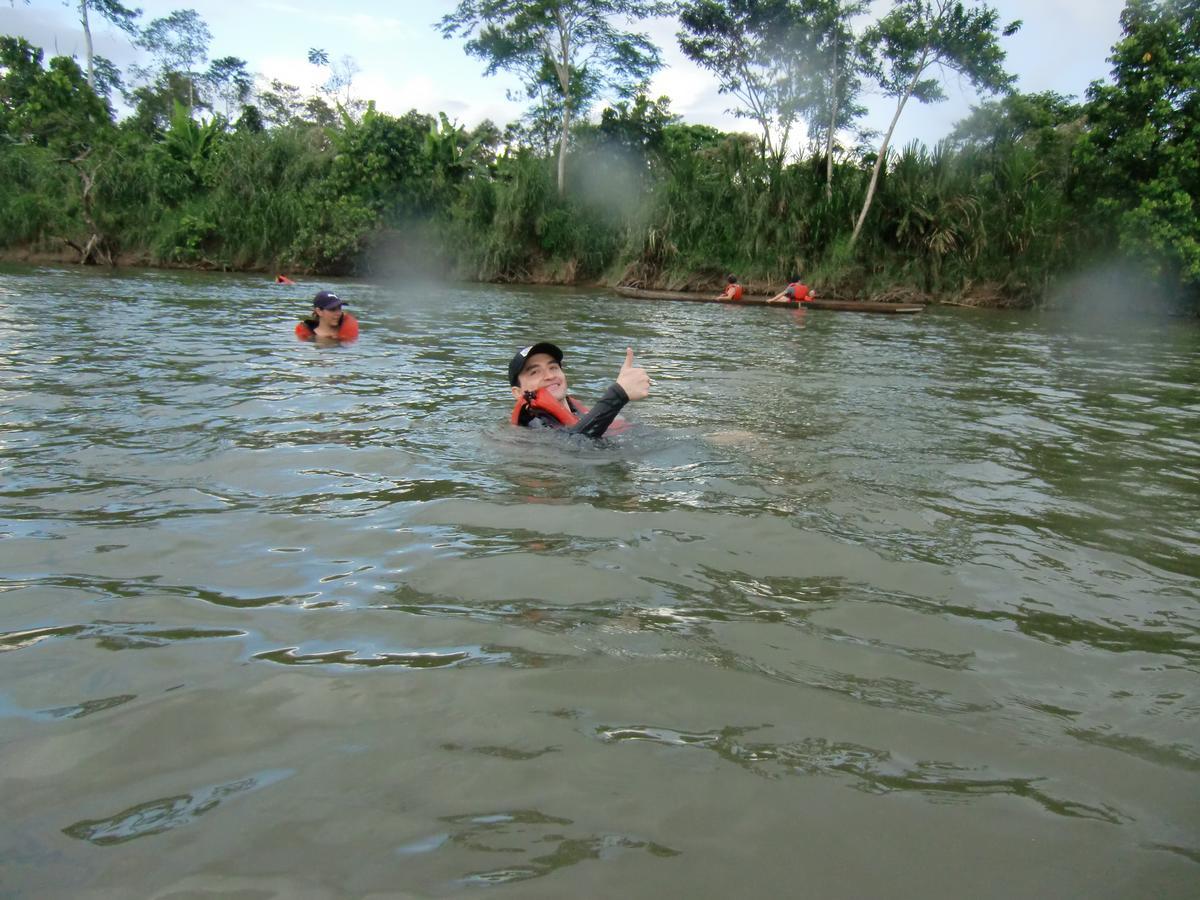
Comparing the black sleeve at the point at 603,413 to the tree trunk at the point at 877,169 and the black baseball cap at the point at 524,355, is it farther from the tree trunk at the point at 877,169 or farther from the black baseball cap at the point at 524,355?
the tree trunk at the point at 877,169

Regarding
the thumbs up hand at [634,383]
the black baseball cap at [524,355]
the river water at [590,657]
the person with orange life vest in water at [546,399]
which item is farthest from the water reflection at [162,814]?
the black baseball cap at [524,355]

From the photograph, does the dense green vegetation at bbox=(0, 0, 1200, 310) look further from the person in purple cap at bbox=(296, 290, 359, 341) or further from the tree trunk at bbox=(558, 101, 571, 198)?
the person in purple cap at bbox=(296, 290, 359, 341)

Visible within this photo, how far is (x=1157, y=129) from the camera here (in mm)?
18312

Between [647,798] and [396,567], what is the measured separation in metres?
1.63

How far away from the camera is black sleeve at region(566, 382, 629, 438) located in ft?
16.3

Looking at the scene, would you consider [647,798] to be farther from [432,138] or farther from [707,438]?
[432,138]

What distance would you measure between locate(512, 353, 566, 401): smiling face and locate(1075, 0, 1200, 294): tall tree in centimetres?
1763

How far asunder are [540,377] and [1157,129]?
61.4 feet

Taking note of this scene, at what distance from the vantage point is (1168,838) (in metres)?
1.69

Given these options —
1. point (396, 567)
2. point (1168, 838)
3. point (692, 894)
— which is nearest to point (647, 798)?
point (692, 894)

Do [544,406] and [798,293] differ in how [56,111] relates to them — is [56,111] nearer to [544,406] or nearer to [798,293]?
[798,293]

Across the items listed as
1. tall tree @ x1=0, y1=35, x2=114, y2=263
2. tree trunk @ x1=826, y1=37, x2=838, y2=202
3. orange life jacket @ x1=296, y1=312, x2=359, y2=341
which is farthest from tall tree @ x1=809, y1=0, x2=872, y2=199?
tall tree @ x1=0, y1=35, x2=114, y2=263

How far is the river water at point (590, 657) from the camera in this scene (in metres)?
1.65

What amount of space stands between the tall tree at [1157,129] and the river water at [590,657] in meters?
15.4
